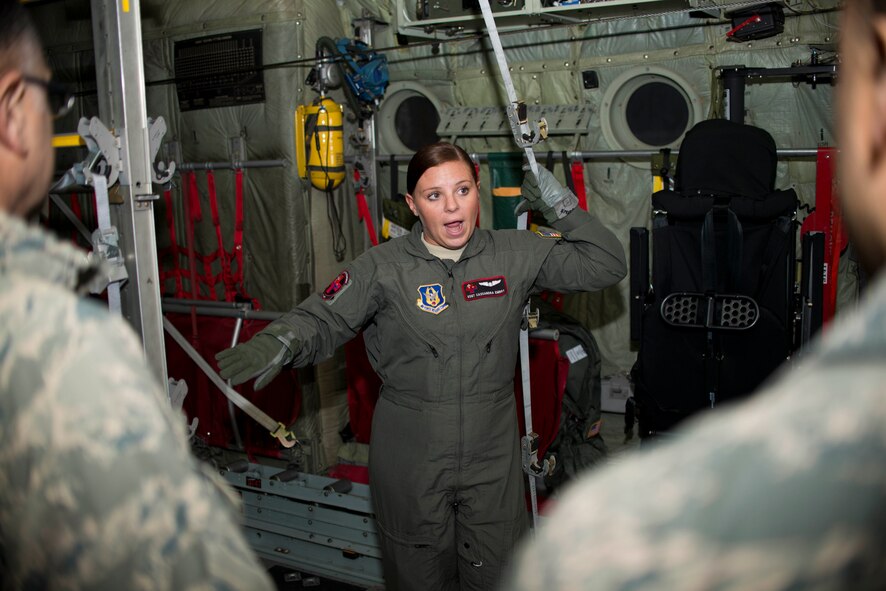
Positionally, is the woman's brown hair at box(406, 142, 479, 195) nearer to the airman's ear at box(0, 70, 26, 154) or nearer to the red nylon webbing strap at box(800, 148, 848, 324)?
the red nylon webbing strap at box(800, 148, 848, 324)

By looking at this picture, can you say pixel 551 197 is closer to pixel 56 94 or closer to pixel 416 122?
pixel 56 94

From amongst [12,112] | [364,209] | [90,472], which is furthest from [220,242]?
[90,472]

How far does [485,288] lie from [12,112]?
2.27 metres

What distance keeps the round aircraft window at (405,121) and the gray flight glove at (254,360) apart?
128 inches

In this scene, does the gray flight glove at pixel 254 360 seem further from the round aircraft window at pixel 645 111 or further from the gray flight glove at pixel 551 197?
the round aircraft window at pixel 645 111

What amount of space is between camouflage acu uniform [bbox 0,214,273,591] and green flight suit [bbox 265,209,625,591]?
2109mm

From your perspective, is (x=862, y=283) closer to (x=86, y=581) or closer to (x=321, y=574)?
(x=321, y=574)

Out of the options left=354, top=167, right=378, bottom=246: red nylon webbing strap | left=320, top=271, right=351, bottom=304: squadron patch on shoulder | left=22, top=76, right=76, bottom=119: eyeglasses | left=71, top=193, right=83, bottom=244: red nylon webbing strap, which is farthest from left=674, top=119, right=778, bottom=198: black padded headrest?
left=71, top=193, right=83, bottom=244: red nylon webbing strap

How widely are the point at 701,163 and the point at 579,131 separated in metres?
1.26

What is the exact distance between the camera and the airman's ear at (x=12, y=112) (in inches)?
41.9

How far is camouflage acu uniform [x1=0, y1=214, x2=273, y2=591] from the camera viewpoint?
87 centimetres

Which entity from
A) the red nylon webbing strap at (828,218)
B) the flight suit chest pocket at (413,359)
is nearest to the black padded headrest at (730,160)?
the red nylon webbing strap at (828,218)

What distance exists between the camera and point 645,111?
5211 mm

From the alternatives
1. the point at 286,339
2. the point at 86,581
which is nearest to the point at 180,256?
the point at 286,339
